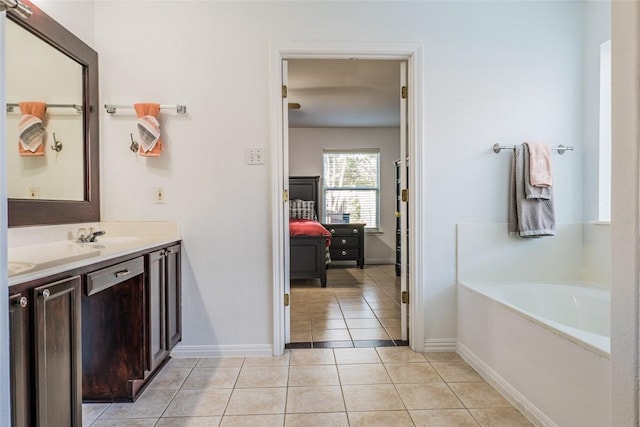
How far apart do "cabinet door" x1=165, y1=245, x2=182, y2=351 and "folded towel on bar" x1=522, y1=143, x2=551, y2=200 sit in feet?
7.70

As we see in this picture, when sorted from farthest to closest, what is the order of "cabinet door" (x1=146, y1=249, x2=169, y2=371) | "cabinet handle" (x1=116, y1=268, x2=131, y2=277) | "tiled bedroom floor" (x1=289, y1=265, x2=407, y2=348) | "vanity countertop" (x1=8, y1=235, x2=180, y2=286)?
"tiled bedroom floor" (x1=289, y1=265, x2=407, y2=348)
"cabinet door" (x1=146, y1=249, x2=169, y2=371)
"cabinet handle" (x1=116, y1=268, x2=131, y2=277)
"vanity countertop" (x1=8, y1=235, x2=180, y2=286)

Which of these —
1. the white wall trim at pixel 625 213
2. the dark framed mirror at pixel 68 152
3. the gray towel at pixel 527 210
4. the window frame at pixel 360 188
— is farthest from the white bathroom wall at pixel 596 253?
the window frame at pixel 360 188

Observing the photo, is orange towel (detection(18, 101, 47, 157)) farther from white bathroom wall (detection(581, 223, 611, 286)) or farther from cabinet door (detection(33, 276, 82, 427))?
white bathroom wall (detection(581, 223, 611, 286))

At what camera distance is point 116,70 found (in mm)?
2379

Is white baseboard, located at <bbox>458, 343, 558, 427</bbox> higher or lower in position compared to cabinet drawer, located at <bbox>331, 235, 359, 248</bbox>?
lower

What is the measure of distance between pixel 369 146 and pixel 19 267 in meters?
5.78

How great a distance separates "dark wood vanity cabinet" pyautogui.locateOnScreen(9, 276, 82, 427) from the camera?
104 cm

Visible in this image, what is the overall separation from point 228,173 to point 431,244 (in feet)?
4.81

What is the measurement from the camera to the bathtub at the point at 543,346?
1424 mm

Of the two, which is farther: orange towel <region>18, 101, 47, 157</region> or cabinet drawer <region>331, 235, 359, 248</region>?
cabinet drawer <region>331, 235, 359, 248</region>

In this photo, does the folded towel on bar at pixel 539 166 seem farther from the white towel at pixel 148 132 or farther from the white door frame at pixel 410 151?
the white towel at pixel 148 132

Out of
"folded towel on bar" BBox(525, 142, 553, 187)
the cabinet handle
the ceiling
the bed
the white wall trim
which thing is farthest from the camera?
the bed

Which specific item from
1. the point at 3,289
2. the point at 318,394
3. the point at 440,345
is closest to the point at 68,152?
the point at 3,289

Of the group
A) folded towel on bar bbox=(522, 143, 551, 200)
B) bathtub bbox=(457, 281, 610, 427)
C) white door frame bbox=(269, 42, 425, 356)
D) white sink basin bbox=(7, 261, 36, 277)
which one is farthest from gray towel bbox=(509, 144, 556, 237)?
white sink basin bbox=(7, 261, 36, 277)
